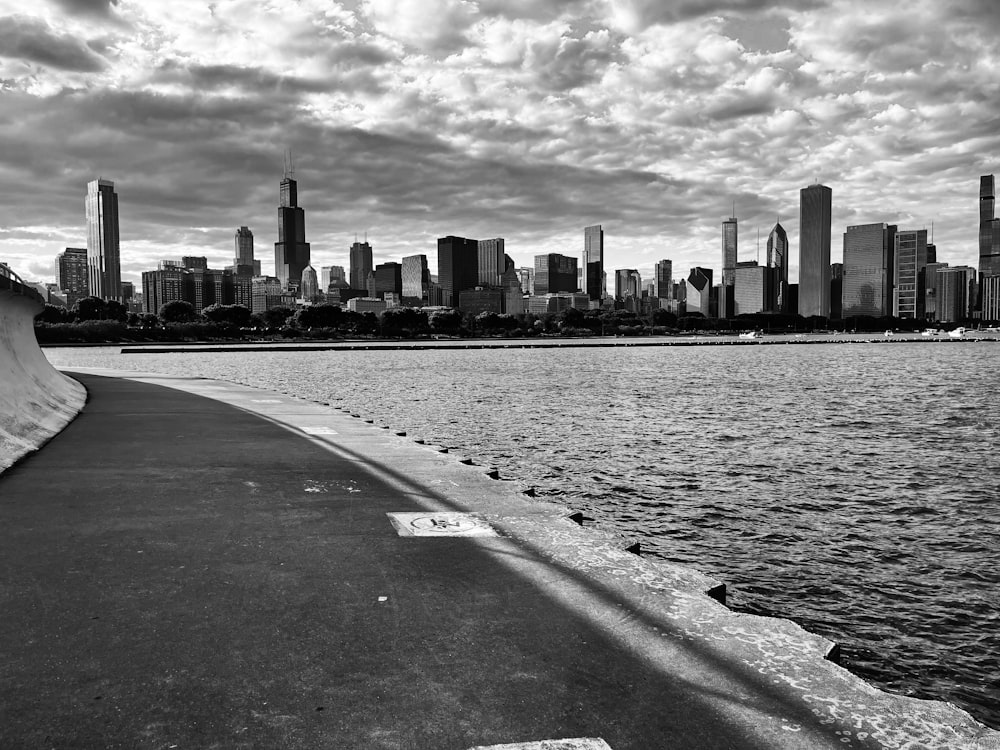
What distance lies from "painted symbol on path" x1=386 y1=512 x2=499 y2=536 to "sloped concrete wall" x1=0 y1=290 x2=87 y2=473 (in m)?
8.18

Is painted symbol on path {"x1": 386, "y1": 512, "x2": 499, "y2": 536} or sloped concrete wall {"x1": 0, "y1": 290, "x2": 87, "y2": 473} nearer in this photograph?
painted symbol on path {"x1": 386, "y1": 512, "x2": 499, "y2": 536}

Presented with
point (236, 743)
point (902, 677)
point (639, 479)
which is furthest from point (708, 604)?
point (639, 479)

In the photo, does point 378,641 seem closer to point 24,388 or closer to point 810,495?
point 810,495

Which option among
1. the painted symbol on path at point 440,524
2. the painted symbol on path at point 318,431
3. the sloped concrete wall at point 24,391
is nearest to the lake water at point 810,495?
the painted symbol on path at point 440,524

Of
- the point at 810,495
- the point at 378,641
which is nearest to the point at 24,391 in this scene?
the point at 378,641

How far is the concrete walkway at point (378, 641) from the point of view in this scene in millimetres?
4973

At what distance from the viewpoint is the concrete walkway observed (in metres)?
4.97

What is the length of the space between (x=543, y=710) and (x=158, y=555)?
5.57 m

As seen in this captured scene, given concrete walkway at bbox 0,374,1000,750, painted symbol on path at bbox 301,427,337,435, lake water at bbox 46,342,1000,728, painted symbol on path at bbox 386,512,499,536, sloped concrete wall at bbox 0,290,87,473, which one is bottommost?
lake water at bbox 46,342,1000,728

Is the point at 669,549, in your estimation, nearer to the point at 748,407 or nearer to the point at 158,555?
the point at 158,555

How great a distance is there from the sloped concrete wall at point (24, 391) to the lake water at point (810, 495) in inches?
463

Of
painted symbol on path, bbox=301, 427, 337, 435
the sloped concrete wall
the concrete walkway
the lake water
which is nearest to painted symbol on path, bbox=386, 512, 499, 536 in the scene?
the concrete walkway

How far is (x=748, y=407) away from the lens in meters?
41.0

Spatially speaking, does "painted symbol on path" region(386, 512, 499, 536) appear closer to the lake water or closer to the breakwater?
the lake water
